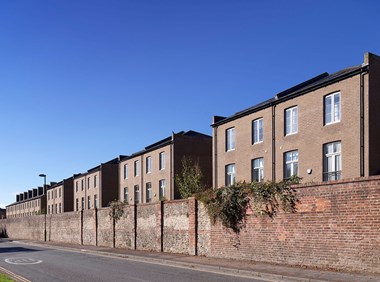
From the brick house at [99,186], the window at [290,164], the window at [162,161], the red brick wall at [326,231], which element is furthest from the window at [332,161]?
the brick house at [99,186]

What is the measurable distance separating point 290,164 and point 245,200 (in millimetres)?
11048

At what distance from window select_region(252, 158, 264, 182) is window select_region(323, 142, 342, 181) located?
20.3 feet

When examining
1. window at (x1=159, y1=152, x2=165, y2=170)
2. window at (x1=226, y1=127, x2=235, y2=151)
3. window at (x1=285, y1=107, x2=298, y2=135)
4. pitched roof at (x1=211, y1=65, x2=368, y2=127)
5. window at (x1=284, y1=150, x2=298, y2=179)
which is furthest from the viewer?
window at (x1=159, y1=152, x2=165, y2=170)

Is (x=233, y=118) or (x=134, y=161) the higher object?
(x=233, y=118)

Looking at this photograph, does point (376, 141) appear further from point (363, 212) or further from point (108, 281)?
point (108, 281)

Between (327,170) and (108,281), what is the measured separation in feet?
55.0

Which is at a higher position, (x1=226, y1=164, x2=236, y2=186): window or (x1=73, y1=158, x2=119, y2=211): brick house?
(x1=226, y1=164, x2=236, y2=186): window

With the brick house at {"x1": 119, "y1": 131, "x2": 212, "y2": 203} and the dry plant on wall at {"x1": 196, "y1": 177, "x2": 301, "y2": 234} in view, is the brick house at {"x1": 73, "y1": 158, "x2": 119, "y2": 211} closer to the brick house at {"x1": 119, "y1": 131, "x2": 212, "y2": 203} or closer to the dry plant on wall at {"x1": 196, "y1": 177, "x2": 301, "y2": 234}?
the brick house at {"x1": 119, "y1": 131, "x2": 212, "y2": 203}

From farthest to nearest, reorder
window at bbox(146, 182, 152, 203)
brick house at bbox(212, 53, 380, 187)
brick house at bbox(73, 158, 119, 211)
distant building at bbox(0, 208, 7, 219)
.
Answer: distant building at bbox(0, 208, 7, 219) → brick house at bbox(73, 158, 119, 211) → window at bbox(146, 182, 152, 203) → brick house at bbox(212, 53, 380, 187)

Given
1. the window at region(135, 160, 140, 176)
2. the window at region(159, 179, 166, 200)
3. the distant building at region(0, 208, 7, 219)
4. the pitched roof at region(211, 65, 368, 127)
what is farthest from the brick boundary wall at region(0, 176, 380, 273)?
the distant building at region(0, 208, 7, 219)

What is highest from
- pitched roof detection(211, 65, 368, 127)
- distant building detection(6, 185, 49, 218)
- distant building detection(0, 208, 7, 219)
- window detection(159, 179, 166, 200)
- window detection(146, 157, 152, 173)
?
pitched roof detection(211, 65, 368, 127)

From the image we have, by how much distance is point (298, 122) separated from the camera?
99.5 ft

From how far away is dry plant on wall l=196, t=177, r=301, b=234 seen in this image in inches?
739

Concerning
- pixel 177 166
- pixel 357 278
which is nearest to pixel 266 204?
pixel 357 278
